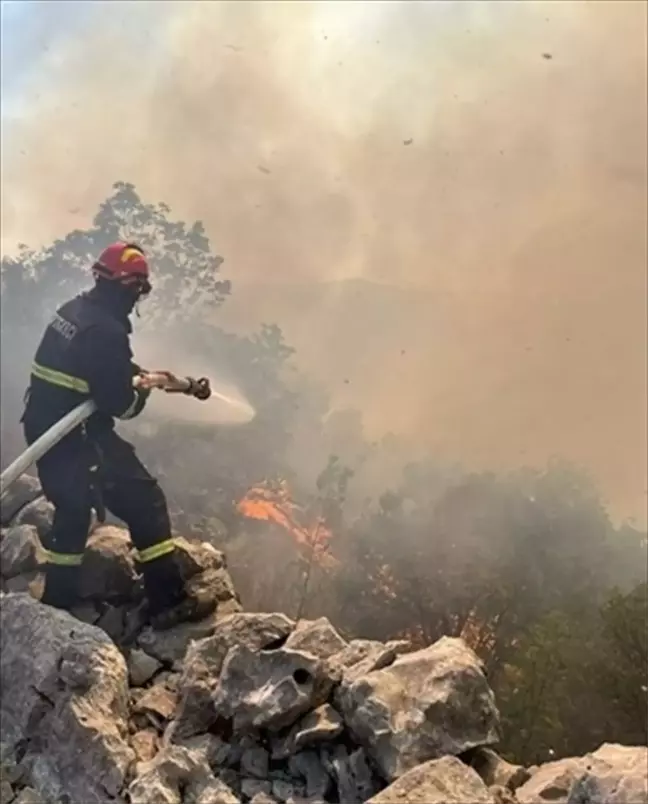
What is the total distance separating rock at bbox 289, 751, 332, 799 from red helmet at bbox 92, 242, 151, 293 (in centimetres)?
221

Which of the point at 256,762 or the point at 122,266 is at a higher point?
the point at 122,266

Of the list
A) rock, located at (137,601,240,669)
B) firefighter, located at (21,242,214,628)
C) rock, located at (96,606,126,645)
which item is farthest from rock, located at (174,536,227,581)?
rock, located at (96,606,126,645)

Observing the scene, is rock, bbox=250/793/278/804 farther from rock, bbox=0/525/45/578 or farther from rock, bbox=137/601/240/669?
rock, bbox=0/525/45/578

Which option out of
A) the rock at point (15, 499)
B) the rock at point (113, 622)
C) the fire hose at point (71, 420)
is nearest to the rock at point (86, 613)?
the rock at point (113, 622)

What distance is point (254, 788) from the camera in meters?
3.45

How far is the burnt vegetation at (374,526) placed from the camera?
5480 millimetres

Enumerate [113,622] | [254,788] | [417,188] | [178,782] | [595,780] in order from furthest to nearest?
[417,188]
[113,622]
[254,788]
[178,782]
[595,780]

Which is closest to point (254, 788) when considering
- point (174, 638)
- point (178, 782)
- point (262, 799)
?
point (262, 799)

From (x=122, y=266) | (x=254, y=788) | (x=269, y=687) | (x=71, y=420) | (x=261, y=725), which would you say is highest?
(x=122, y=266)

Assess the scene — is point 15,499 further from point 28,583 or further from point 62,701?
point 62,701

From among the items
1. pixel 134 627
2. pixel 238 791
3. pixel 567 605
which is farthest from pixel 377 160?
pixel 238 791

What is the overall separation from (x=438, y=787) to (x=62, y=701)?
155cm

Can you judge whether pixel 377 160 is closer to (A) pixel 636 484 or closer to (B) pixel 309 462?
(B) pixel 309 462

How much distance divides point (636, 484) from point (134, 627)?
3626 millimetres
